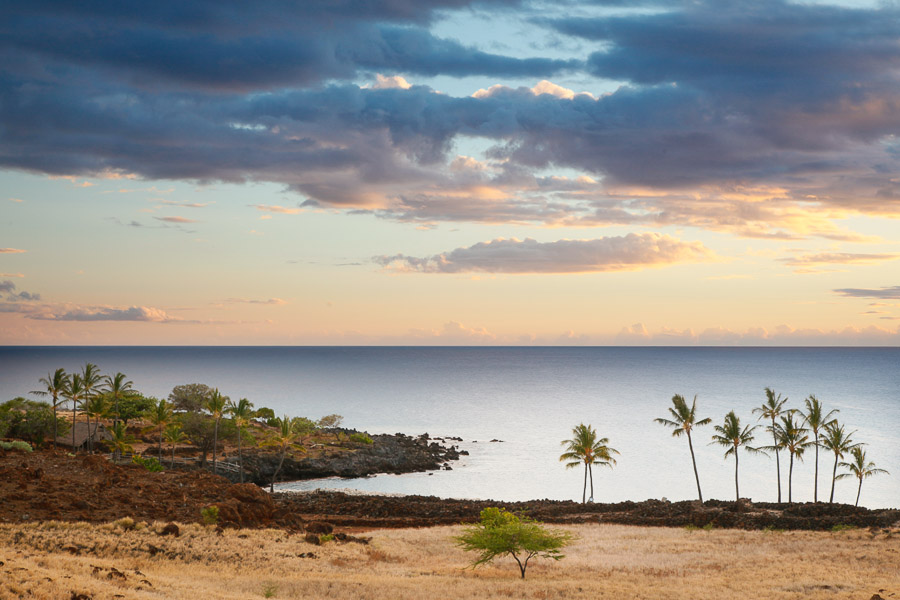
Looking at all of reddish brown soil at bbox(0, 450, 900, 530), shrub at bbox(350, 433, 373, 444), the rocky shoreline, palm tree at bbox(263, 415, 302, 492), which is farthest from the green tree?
reddish brown soil at bbox(0, 450, 900, 530)

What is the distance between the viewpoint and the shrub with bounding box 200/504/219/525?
3884cm

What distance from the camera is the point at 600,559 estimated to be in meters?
39.5

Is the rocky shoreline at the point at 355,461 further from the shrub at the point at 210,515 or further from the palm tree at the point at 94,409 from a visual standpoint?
the shrub at the point at 210,515

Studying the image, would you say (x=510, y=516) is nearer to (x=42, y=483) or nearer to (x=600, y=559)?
(x=600, y=559)

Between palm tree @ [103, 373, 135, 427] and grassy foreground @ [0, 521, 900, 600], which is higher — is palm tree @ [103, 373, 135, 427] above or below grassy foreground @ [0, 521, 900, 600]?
above

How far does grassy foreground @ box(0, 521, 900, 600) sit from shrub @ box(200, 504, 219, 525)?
1.26 meters

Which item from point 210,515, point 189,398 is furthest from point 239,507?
point 189,398

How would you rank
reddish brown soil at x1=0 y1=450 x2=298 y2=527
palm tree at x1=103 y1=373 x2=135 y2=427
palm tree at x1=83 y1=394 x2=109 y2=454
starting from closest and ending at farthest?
1. reddish brown soil at x1=0 y1=450 x2=298 y2=527
2. palm tree at x1=83 y1=394 x2=109 y2=454
3. palm tree at x1=103 y1=373 x2=135 y2=427

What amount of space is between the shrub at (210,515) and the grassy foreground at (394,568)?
126 cm

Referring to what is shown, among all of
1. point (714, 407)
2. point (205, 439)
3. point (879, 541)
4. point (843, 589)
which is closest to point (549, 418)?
point (714, 407)

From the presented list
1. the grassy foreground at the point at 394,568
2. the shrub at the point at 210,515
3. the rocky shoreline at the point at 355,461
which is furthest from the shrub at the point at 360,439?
the shrub at the point at 210,515

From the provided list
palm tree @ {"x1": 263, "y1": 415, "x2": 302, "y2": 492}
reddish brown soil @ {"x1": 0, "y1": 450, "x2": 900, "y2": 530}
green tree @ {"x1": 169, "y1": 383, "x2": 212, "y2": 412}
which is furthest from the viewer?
green tree @ {"x1": 169, "y1": 383, "x2": 212, "y2": 412}

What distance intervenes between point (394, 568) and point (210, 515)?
1160 centimetres

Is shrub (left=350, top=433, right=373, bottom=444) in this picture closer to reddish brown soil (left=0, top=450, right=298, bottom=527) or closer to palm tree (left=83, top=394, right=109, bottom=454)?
palm tree (left=83, top=394, right=109, bottom=454)
